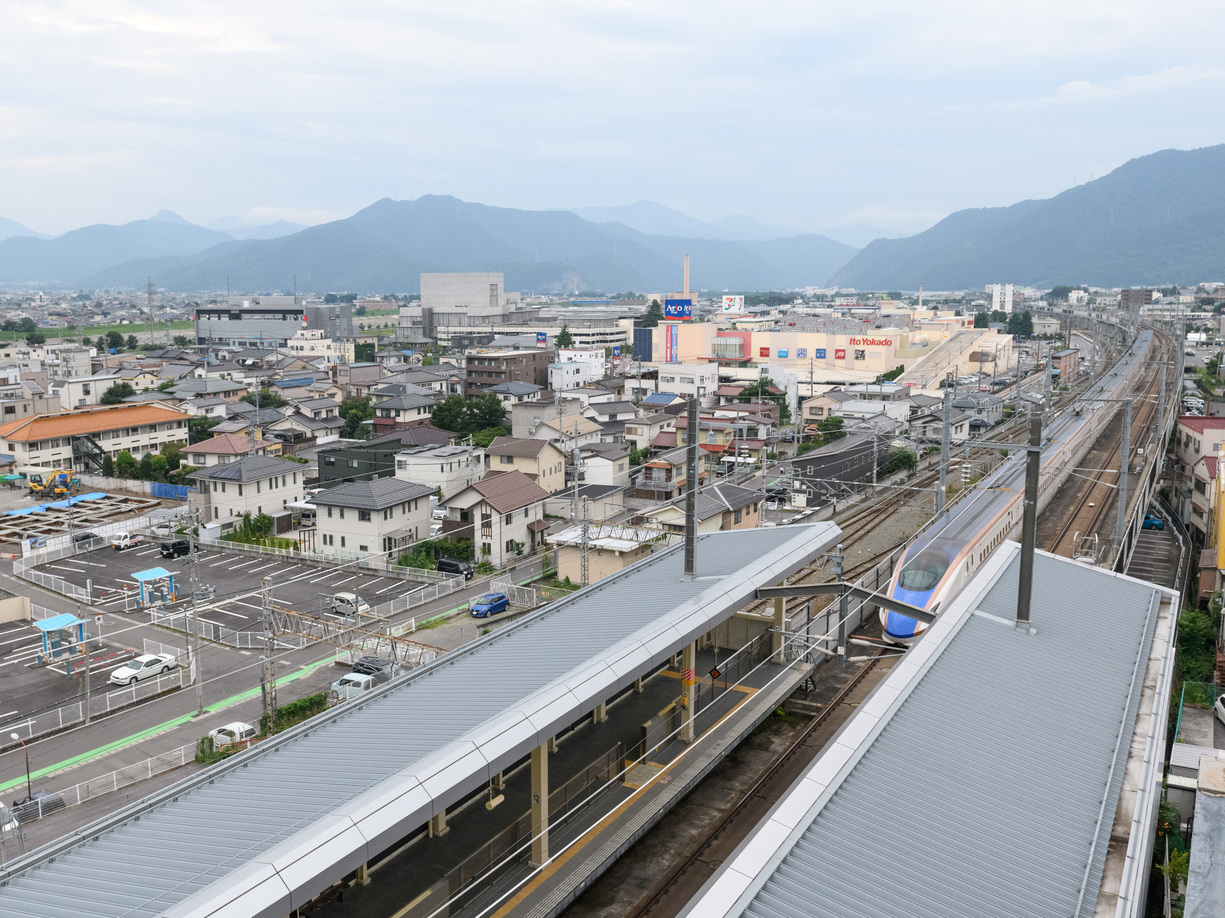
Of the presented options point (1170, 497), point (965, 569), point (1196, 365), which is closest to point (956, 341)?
point (1196, 365)

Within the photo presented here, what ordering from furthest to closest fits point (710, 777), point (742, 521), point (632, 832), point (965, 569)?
point (742, 521) < point (965, 569) < point (710, 777) < point (632, 832)

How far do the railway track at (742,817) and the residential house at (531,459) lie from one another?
13.3m

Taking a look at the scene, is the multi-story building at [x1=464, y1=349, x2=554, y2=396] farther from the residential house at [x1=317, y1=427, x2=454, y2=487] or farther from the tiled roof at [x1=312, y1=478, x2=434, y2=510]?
the tiled roof at [x1=312, y1=478, x2=434, y2=510]

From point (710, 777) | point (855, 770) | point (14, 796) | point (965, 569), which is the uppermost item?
point (855, 770)

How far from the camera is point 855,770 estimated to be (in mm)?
5207

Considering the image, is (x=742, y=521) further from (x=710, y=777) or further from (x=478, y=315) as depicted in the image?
(x=478, y=315)

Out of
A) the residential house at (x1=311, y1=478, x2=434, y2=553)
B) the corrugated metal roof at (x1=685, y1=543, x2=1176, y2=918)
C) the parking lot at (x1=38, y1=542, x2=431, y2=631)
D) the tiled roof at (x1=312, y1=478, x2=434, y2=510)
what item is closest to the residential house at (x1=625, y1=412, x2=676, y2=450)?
the tiled roof at (x1=312, y1=478, x2=434, y2=510)

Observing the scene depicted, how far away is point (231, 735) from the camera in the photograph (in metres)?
11.1

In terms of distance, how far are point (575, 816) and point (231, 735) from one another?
6043mm

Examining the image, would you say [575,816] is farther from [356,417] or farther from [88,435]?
[356,417]

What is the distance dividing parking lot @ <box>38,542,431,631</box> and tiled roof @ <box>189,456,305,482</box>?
2113 millimetres

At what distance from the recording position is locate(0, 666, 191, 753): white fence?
11.8m

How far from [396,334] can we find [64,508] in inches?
2480

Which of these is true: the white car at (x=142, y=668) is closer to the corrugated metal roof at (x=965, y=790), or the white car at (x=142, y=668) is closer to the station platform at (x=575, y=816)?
the station platform at (x=575, y=816)
